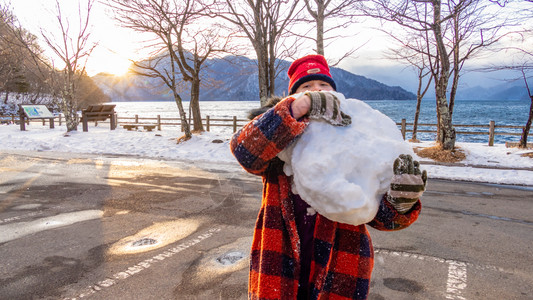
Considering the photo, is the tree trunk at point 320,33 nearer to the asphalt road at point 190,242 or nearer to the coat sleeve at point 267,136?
the asphalt road at point 190,242

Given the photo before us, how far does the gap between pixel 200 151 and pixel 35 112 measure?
14.7 metres

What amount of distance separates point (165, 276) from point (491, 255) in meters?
3.84

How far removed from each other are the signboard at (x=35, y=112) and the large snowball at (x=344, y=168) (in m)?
24.1

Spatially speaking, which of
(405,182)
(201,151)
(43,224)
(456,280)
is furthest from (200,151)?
(405,182)

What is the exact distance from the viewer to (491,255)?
13.5ft

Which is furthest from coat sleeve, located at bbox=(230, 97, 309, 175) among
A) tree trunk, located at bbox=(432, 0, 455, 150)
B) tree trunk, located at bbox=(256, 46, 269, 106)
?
tree trunk, located at bbox=(432, 0, 455, 150)

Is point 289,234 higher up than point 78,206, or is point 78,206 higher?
point 289,234

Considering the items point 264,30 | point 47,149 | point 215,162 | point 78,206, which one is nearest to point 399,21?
point 264,30

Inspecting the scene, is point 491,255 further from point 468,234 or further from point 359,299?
point 359,299

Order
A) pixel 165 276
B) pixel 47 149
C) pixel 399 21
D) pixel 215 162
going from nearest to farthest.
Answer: pixel 165 276
pixel 215 162
pixel 399 21
pixel 47 149

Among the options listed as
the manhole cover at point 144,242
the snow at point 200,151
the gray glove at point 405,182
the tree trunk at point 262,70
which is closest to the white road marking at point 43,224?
the manhole cover at point 144,242

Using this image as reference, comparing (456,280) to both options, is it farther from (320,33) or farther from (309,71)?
(320,33)

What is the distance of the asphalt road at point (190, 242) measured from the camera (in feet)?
10.9

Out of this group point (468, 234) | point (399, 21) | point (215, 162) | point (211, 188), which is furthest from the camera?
point (399, 21)
